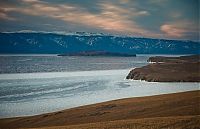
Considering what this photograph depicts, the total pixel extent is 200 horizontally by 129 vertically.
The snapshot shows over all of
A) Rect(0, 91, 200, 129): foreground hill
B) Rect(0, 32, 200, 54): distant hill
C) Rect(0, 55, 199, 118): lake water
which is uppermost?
Rect(0, 32, 200, 54): distant hill

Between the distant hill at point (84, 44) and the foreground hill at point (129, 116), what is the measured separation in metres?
1.01

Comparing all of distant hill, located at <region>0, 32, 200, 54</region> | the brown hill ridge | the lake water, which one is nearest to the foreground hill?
the lake water

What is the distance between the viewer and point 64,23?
6406mm

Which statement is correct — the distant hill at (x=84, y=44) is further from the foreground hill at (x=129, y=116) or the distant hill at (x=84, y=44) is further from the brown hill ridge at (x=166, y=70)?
the foreground hill at (x=129, y=116)

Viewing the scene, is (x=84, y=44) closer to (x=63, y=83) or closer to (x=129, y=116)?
(x=63, y=83)

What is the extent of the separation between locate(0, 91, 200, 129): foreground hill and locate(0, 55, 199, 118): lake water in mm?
135

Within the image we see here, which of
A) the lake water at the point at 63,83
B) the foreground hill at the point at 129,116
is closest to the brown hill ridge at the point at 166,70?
the lake water at the point at 63,83

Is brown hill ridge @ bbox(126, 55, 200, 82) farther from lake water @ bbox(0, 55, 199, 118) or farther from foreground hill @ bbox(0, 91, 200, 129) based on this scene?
foreground hill @ bbox(0, 91, 200, 129)

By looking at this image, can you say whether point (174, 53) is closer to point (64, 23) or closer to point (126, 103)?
point (126, 103)

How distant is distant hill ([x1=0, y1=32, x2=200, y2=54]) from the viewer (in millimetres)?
5988

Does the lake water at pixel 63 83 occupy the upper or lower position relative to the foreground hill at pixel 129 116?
upper

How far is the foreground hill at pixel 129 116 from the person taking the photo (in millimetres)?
5848

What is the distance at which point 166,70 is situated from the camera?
7230 millimetres

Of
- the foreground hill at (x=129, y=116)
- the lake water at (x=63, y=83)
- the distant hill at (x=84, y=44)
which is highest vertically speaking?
the distant hill at (x=84, y=44)
